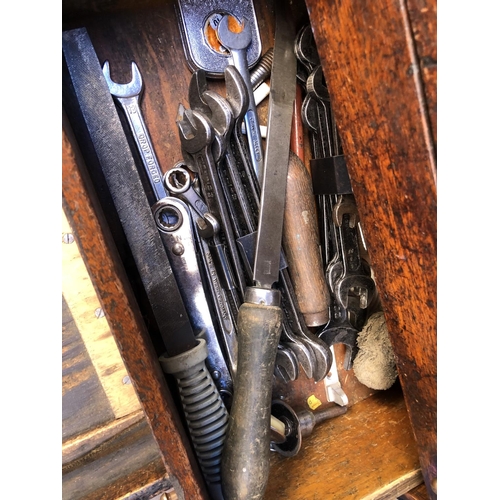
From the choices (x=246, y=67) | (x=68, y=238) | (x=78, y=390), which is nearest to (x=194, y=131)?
(x=246, y=67)

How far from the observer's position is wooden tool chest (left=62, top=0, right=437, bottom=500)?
0.42 meters

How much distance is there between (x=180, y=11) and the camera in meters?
0.62

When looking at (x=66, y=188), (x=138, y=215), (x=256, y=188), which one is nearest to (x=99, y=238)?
(x=66, y=188)

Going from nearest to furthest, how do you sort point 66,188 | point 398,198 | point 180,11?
point 66,188 → point 398,198 → point 180,11

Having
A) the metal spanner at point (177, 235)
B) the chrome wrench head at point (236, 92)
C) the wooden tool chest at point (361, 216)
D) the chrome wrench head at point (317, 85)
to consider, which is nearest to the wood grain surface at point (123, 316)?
the wooden tool chest at point (361, 216)

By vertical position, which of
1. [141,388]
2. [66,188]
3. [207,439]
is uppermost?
[66,188]

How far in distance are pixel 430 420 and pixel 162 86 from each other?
637mm

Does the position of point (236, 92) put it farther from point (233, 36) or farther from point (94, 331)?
point (94, 331)

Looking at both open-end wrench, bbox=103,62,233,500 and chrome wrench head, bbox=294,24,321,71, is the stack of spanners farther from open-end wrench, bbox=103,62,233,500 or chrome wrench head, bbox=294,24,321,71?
open-end wrench, bbox=103,62,233,500

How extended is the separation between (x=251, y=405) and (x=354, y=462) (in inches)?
10.5

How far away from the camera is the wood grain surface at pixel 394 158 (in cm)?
43

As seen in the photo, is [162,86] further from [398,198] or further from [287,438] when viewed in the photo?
[287,438]

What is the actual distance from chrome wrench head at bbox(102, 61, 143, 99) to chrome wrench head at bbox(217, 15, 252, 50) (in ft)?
0.46

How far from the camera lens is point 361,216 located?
56 cm
